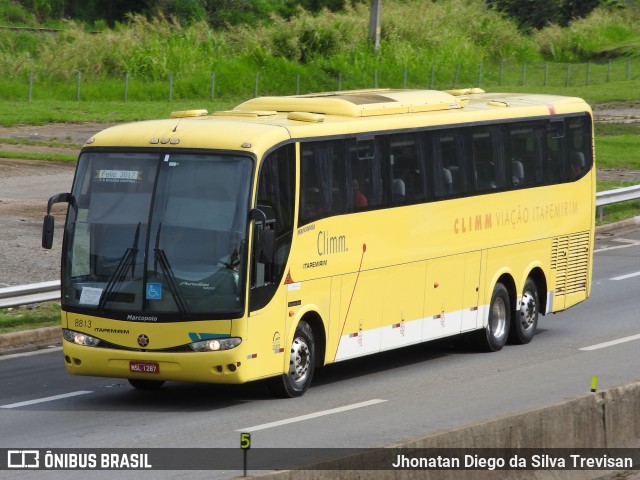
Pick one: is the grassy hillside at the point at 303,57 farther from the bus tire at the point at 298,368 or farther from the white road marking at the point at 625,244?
the bus tire at the point at 298,368

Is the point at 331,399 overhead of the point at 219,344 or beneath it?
beneath

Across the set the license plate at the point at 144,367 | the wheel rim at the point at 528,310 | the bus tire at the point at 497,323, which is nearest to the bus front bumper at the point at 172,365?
the license plate at the point at 144,367

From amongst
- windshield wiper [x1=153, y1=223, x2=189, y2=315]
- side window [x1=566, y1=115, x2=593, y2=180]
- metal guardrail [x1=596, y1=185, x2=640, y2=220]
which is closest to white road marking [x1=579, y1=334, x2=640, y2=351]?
side window [x1=566, y1=115, x2=593, y2=180]

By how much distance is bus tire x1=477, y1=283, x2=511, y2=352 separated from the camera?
18797 mm

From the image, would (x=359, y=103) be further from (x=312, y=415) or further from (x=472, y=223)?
(x=312, y=415)

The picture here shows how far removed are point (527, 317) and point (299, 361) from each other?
17.7ft

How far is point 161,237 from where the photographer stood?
14.2 meters

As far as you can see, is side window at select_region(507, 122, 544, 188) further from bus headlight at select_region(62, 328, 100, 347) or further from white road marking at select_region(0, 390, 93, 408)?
bus headlight at select_region(62, 328, 100, 347)

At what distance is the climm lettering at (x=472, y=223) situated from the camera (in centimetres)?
1791

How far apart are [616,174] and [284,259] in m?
25.5

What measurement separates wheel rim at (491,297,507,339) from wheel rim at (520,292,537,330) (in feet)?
1.37

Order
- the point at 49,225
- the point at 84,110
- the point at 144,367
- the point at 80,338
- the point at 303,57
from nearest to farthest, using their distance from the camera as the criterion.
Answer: the point at 144,367, the point at 80,338, the point at 49,225, the point at 84,110, the point at 303,57

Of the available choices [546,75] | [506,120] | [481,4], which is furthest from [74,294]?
[481,4]

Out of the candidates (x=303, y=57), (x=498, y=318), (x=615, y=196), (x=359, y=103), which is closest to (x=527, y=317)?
(x=498, y=318)
